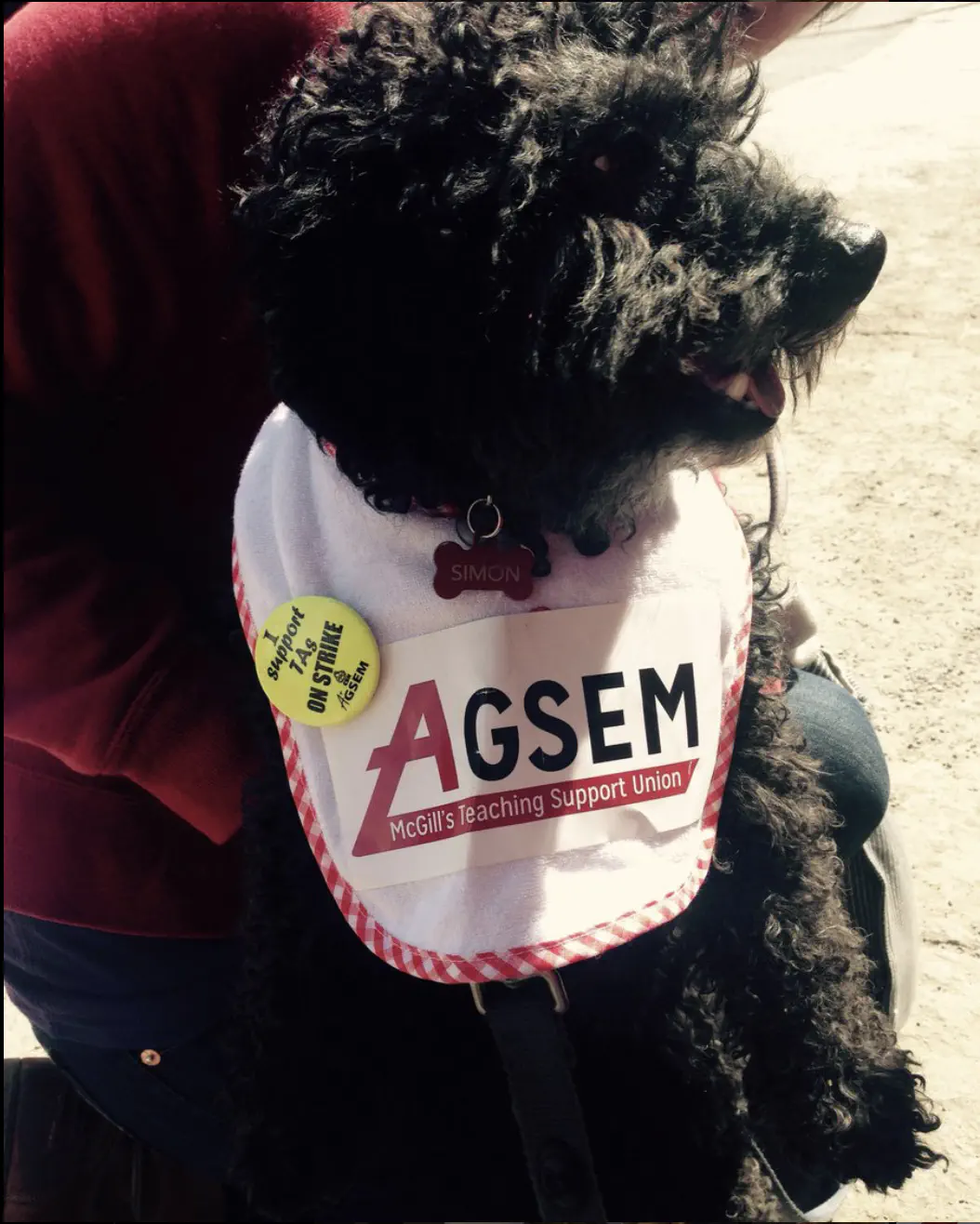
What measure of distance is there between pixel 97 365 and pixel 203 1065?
2.58 ft

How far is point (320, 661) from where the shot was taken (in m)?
0.93

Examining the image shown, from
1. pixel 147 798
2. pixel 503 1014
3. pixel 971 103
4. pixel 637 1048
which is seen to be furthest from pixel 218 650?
pixel 971 103

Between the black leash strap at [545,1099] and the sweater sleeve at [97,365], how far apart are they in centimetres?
37

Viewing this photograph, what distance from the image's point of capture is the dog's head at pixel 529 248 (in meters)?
0.79

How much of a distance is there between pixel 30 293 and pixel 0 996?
4.30 ft

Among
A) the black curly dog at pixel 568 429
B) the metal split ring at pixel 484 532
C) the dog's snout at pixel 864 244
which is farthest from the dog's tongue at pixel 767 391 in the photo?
the metal split ring at pixel 484 532

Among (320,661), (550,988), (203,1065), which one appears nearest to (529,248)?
(320,661)

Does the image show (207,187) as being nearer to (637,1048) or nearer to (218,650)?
(218,650)

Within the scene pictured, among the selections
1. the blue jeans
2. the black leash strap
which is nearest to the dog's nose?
the blue jeans

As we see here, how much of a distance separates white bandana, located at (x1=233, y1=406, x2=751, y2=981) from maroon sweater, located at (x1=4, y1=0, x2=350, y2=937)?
17 cm

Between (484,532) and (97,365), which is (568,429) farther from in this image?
(97,365)

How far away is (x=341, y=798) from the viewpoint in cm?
94

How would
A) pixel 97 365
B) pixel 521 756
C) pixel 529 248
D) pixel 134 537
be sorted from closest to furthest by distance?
1. pixel 529 248
2. pixel 521 756
3. pixel 97 365
4. pixel 134 537

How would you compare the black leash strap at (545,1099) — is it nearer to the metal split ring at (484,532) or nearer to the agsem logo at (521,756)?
the agsem logo at (521,756)
